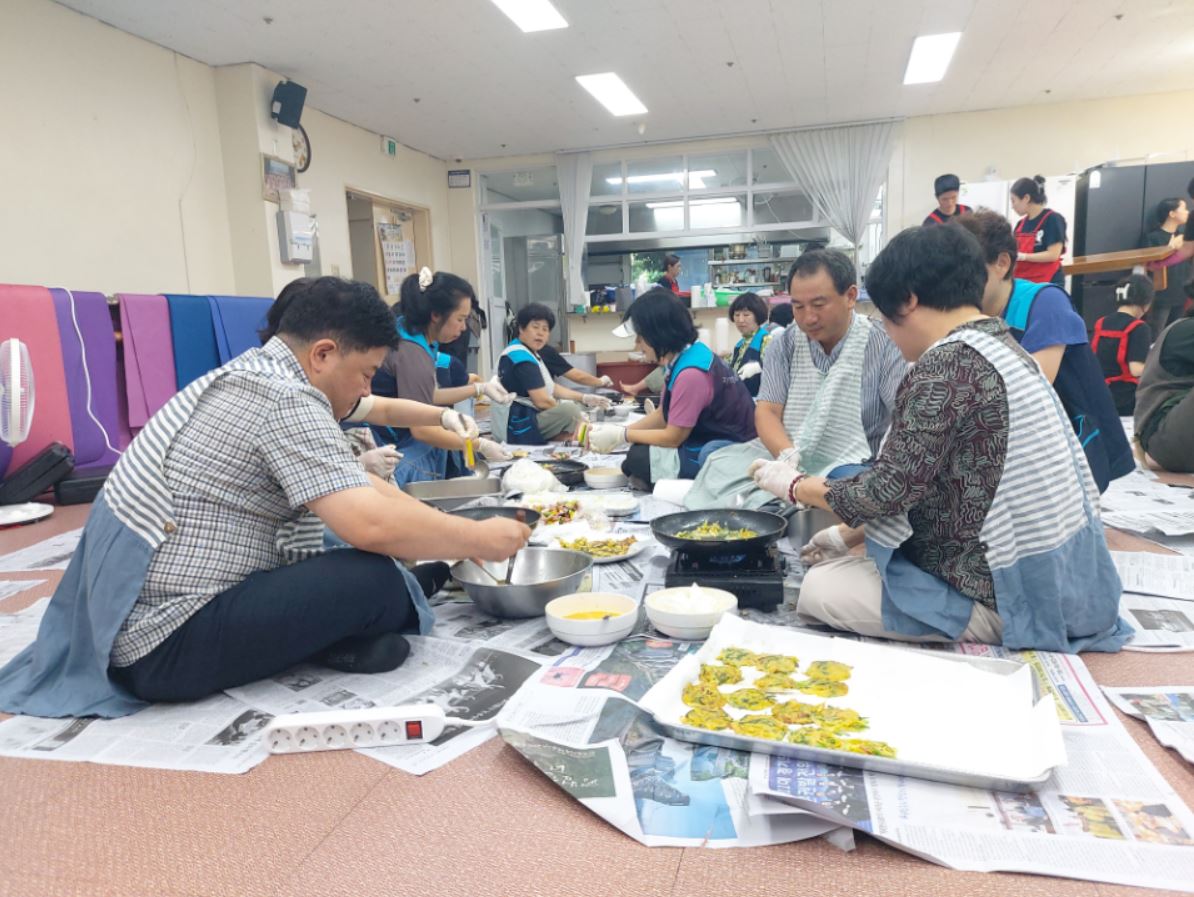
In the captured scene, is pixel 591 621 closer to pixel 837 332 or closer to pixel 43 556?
pixel 837 332

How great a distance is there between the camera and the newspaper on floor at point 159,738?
1333mm

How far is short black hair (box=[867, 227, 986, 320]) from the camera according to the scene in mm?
1550

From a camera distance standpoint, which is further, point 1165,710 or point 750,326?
point 750,326

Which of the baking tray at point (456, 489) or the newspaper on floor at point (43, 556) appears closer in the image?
the newspaper on floor at point (43, 556)

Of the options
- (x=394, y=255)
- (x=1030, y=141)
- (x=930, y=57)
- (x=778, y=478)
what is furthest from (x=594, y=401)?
(x=1030, y=141)

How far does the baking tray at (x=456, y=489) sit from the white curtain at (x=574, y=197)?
6.21 m

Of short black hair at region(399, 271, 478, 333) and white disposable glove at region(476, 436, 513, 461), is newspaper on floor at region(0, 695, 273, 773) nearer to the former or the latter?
white disposable glove at region(476, 436, 513, 461)

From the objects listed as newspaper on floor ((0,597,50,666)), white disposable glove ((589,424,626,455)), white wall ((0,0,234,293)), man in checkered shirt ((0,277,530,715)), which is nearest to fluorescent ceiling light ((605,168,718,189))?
white wall ((0,0,234,293))

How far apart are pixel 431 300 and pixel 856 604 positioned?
234cm

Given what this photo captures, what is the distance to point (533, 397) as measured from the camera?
4.31m

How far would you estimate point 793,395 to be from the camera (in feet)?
9.02

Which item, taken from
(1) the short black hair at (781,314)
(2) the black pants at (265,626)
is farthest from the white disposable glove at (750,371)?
(2) the black pants at (265,626)

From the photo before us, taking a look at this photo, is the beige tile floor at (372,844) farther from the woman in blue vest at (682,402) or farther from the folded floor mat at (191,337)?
the folded floor mat at (191,337)

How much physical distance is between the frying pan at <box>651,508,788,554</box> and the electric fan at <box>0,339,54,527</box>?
2.75m
